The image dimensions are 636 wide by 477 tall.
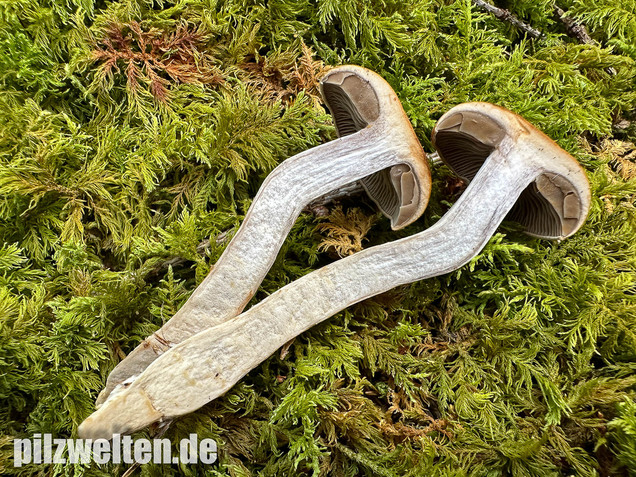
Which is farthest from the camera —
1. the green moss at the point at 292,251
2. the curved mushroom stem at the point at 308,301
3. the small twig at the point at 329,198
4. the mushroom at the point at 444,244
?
the small twig at the point at 329,198

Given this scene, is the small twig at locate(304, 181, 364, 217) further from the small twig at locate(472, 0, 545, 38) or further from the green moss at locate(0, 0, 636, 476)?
the small twig at locate(472, 0, 545, 38)

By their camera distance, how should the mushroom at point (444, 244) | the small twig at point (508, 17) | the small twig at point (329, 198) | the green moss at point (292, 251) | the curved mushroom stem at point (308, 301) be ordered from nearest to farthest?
the curved mushroom stem at point (308, 301), the mushroom at point (444, 244), the green moss at point (292, 251), the small twig at point (329, 198), the small twig at point (508, 17)

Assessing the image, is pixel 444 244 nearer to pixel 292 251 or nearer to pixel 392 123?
pixel 392 123

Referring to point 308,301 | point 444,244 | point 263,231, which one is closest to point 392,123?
point 444,244

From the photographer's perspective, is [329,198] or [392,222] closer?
[392,222]

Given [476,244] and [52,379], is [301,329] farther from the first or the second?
[52,379]

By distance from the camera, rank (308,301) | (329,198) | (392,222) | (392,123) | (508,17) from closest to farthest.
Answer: (308,301), (392,123), (392,222), (329,198), (508,17)

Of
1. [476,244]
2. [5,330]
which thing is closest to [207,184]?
[5,330]

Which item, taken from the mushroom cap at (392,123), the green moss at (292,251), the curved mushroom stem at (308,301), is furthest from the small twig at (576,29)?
the mushroom cap at (392,123)

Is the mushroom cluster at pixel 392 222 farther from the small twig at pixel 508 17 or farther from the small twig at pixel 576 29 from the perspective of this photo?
the small twig at pixel 576 29
